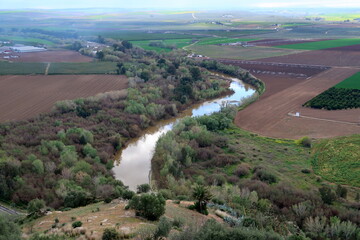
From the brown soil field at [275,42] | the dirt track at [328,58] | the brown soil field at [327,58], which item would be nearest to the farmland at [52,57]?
the dirt track at [328,58]

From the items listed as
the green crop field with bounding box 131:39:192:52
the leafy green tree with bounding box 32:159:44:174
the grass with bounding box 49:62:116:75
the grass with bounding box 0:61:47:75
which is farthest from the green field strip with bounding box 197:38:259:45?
the leafy green tree with bounding box 32:159:44:174

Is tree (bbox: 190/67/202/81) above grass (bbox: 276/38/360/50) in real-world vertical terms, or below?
below

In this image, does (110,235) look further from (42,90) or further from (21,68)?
(21,68)

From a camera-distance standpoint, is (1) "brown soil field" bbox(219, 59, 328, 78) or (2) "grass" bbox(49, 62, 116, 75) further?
Result: (1) "brown soil field" bbox(219, 59, 328, 78)

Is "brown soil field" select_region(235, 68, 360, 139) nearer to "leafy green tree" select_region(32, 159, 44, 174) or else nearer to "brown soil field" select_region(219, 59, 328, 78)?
"brown soil field" select_region(219, 59, 328, 78)

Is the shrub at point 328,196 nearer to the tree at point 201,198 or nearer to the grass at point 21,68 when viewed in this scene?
the tree at point 201,198

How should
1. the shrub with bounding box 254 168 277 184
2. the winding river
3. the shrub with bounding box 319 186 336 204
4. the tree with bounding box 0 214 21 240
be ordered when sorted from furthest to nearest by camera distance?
1. the winding river
2. the shrub with bounding box 254 168 277 184
3. the shrub with bounding box 319 186 336 204
4. the tree with bounding box 0 214 21 240

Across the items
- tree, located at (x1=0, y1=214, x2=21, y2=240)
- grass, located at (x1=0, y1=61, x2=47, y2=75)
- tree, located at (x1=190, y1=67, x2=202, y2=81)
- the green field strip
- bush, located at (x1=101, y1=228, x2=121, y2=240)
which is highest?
the green field strip
